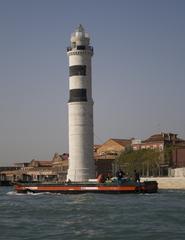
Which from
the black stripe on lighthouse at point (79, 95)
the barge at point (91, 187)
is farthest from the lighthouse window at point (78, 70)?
the barge at point (91, 187)

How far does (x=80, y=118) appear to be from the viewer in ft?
202

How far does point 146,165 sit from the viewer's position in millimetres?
88625

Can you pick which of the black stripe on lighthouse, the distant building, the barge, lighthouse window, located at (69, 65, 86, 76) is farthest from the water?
the distant building

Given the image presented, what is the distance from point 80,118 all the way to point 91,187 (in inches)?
404

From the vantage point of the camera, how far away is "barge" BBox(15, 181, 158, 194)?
167ft

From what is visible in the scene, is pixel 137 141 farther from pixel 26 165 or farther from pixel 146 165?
pixel 26 165

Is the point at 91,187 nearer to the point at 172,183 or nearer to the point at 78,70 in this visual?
the point at 78,70

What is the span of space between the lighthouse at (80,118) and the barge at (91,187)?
16.3 ft

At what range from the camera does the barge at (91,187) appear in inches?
2002

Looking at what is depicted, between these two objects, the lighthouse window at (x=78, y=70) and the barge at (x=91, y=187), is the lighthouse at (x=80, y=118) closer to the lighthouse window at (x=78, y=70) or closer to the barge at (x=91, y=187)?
the lighthouse window at (x=78, y=70)

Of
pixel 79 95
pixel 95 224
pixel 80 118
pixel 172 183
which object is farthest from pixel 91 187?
pixel 95 224

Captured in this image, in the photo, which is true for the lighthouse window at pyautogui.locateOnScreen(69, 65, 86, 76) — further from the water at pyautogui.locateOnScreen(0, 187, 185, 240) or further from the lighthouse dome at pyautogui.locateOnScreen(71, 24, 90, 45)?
the water at pyautogui.locateOnScreen(0, 187, 185, 240)

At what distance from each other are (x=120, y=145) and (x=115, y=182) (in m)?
65.2

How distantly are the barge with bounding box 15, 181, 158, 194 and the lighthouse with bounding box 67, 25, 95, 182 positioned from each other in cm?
497
